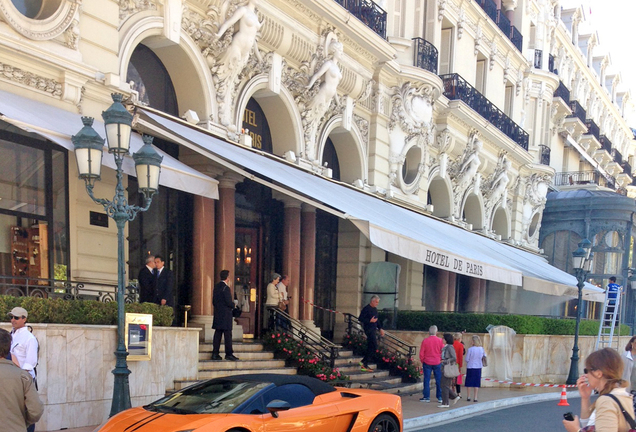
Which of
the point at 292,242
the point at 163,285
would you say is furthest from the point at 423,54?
the point at 163,285

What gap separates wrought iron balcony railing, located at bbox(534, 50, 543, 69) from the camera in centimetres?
3316

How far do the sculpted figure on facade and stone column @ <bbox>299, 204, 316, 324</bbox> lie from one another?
3.93m

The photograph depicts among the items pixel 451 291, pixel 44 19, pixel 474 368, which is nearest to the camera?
pixel 44 19

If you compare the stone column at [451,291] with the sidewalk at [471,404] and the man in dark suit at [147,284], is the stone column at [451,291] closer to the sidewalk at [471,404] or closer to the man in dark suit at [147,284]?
the sidewalk at [471,404]

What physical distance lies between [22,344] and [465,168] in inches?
796

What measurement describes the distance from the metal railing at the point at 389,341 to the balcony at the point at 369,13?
25.7ft

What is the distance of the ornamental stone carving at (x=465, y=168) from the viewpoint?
2492 cm

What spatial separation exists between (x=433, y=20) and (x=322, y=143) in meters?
7.80

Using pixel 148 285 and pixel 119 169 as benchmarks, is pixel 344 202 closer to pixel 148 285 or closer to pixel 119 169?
pixel 148 285

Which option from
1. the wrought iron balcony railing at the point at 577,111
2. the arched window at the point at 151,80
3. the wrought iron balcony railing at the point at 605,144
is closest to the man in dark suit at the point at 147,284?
the arched window at the point at 151,80

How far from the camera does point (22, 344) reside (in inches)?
279

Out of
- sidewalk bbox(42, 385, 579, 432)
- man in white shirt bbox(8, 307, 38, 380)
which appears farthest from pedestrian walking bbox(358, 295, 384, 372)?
man in white shirt bbox(8, 307, 38, 380)

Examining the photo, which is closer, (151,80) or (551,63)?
(151,80)

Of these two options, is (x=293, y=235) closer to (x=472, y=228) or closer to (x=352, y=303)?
(x=352, y=303)
